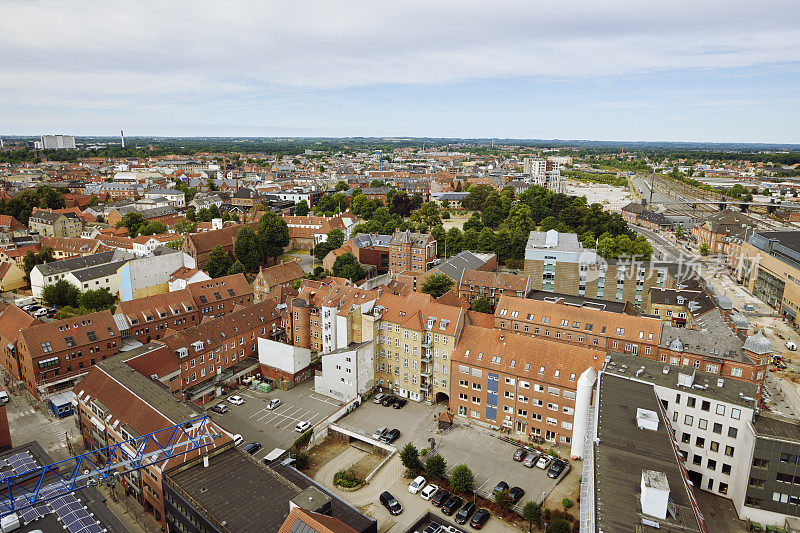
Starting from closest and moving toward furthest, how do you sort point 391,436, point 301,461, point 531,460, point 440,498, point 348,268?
point 440,498 < point 531,460 < point 301,461 < point 391,436 < point 348,268

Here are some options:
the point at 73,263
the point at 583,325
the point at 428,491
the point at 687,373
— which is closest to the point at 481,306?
the point at 583,325

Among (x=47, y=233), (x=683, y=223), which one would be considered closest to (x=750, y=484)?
(x=683, y=223)

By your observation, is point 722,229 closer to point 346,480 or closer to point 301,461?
point 346,480

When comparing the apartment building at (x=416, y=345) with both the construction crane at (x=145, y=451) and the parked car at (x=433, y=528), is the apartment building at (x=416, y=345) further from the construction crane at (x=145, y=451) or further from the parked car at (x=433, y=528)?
the construction crane at (x=145, y=451)

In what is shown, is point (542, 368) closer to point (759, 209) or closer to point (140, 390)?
point (140, 390)

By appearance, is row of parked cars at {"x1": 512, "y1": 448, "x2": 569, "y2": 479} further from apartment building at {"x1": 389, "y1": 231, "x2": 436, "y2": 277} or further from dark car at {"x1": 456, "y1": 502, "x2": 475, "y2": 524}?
apartment building at {"x1": 389, "y1": 231, "x2": 436, "y2": 277}
